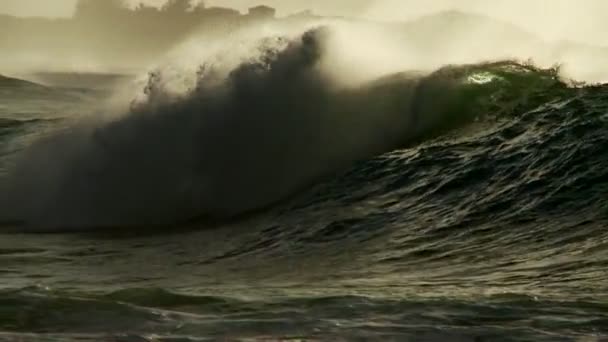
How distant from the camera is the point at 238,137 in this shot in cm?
1652

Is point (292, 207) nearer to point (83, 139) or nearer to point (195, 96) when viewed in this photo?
point (195, 96)

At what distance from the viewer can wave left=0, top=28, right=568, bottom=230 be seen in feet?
50.8

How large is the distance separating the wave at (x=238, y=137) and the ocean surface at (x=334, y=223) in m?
0.04

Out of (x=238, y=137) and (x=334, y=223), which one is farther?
(x=238, y=137)

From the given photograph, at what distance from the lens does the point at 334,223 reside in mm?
12797

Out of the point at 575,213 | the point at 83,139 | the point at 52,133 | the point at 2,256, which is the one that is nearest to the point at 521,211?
the point at 575,213

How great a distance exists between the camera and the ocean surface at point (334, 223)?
27.1 ft

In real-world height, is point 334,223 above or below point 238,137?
below

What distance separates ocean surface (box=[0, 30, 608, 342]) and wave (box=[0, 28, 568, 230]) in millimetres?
38

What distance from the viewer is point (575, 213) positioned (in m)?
11.4

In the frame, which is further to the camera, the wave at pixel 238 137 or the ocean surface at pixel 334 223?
the wave at pixel 238 137

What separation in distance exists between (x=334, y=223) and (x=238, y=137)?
13.6 ft

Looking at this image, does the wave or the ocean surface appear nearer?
the ocean surface

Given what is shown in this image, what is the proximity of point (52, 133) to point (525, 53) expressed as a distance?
348 inches
